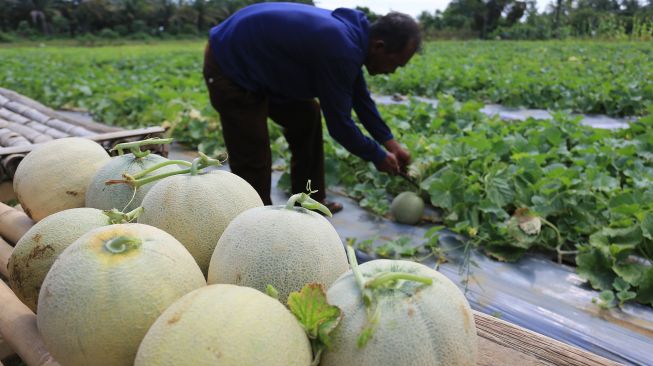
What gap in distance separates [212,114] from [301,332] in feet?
17.8

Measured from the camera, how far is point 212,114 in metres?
6.09

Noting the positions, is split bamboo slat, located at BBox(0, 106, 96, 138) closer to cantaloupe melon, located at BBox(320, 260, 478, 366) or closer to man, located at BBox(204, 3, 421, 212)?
man, located at BBox(204, 3, 421, 212)

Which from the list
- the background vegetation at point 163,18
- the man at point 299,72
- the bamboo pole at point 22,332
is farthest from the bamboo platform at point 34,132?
the background vegetation at point 163,18

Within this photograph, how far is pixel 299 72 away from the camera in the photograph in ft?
11.0

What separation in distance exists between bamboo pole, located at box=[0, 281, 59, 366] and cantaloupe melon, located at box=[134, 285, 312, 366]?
51cm

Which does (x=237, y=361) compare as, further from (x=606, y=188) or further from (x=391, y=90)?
(x=391, y=90)

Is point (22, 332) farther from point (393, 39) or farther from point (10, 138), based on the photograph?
point (393, 39)

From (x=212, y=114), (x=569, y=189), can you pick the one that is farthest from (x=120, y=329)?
(x=212, y=114)

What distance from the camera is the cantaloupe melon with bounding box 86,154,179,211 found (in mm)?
1561

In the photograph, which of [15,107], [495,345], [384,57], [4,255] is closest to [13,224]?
[4,255]

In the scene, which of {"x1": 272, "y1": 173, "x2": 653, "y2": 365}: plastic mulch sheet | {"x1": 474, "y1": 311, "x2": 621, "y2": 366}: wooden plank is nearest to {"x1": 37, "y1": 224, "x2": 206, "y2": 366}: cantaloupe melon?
{"x1": 474, "y1": 311, "x2": 621, "y2": 366}: wooden plank

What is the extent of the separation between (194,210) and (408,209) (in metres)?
2.51

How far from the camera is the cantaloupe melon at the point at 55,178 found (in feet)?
5.80

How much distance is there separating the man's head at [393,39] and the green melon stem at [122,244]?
Answer: 8.12 feet
